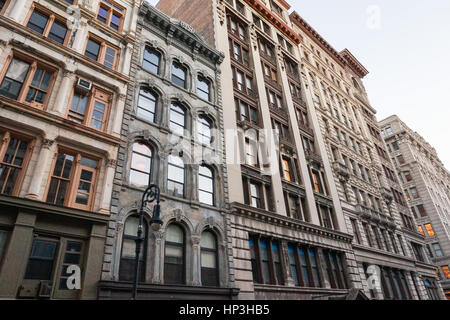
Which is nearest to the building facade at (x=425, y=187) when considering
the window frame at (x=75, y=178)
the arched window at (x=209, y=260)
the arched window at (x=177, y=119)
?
the arched window at (x=209, y=260)

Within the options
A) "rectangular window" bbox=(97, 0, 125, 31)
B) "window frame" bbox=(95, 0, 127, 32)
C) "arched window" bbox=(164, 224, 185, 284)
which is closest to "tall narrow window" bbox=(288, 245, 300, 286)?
"arched window" bbox=(164, 224, 185, 284)

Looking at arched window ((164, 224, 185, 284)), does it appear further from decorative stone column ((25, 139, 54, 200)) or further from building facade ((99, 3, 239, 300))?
decorative stone column ((25, 139, 54, 200))

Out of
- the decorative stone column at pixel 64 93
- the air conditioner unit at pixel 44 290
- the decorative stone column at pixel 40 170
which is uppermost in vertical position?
the decorative stone column at pixel 64 93

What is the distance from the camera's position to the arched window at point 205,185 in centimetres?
1789

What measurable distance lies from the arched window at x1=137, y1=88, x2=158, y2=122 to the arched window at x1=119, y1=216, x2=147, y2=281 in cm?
655

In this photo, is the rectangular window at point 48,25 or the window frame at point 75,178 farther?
the rectangular window at point 48,25

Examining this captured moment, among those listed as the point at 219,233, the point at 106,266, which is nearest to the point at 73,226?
the point at 106,266

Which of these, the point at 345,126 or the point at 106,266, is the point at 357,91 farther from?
the point at 106,266

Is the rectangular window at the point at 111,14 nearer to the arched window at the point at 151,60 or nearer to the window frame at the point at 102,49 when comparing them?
the window frame at the point at 102,49

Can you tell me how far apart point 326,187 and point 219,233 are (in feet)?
51.4

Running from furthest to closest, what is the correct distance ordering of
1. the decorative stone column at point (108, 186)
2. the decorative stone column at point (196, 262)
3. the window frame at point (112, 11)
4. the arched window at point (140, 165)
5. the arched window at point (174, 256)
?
1. the window frame at point (112, 11)
2. the arched window at point (140, 165)
3. the decorative stone column at point (196, 262)
4. the arched window at point (174, 256)
5. the decorative stone column at point (108, 186)

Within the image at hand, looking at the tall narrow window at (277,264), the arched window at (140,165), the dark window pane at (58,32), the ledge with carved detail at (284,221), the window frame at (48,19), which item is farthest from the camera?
the tall narrow window at (277,264)

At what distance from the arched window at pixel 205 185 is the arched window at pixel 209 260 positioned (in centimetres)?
212

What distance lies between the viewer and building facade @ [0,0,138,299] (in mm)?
10781
